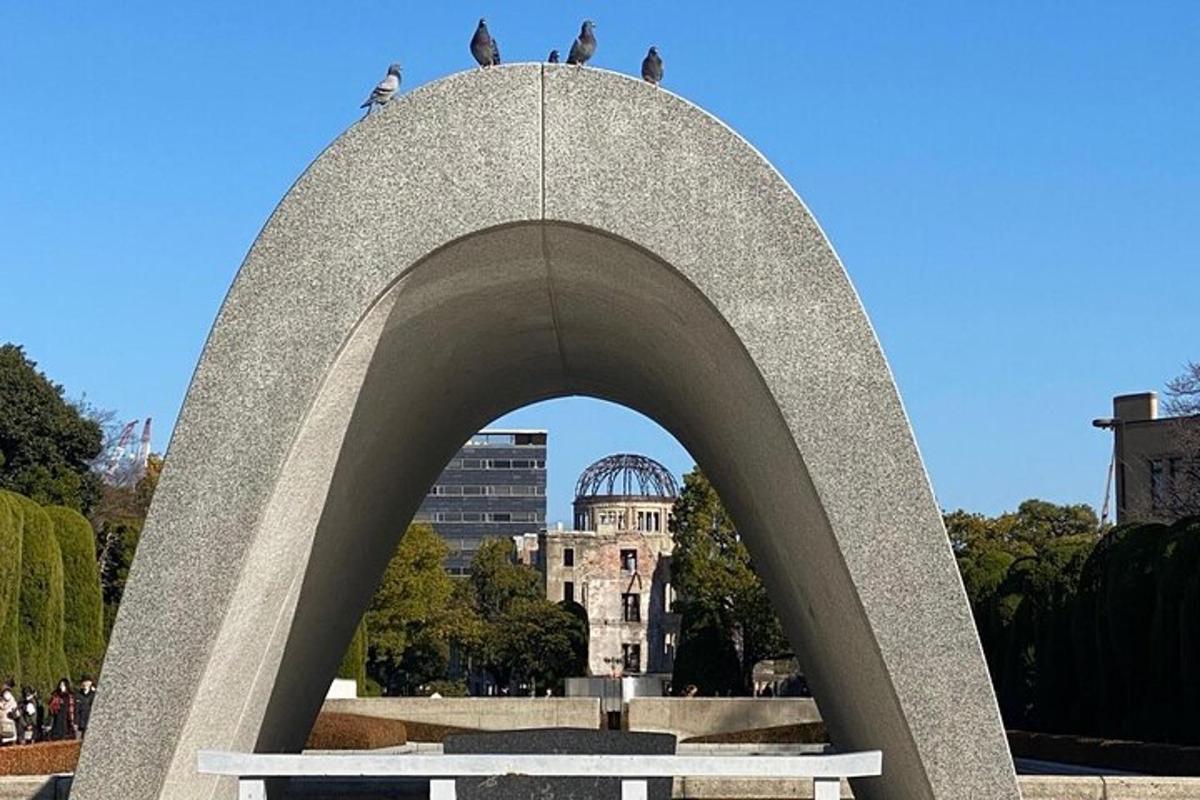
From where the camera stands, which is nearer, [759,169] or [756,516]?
[759,169]

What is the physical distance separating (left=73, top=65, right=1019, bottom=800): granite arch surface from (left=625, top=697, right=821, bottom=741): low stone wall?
1707cm

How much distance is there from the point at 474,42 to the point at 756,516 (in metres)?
4.05

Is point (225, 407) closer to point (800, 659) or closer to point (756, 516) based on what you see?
point (756, 516)

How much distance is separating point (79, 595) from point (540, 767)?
23797 mm

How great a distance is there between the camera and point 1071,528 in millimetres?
62062

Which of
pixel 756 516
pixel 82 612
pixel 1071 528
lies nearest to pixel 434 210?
pixel 756 516

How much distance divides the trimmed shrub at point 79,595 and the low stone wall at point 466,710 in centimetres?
470

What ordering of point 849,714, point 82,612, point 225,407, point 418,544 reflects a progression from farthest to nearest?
point 418,544 → point 82,612 → point 849,714 → point 225,407

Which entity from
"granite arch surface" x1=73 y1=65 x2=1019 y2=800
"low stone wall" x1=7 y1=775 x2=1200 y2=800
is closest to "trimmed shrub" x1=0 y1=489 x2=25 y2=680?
"low stone wall" x1=7 y1=775 x2=1200 y2=800

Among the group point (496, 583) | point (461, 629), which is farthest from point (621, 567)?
point (461, 629)

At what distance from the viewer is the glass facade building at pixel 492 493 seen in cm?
11731

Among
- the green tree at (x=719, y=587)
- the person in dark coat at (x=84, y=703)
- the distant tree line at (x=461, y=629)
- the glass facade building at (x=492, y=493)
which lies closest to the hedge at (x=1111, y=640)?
the person in dark coat at (x=84, y=703)

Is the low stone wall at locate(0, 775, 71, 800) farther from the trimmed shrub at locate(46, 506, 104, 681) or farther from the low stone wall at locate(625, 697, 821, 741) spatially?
the trimmed shrub at locate(46, 506, 104, 681)

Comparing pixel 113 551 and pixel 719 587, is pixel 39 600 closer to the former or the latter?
pixel 113 551
